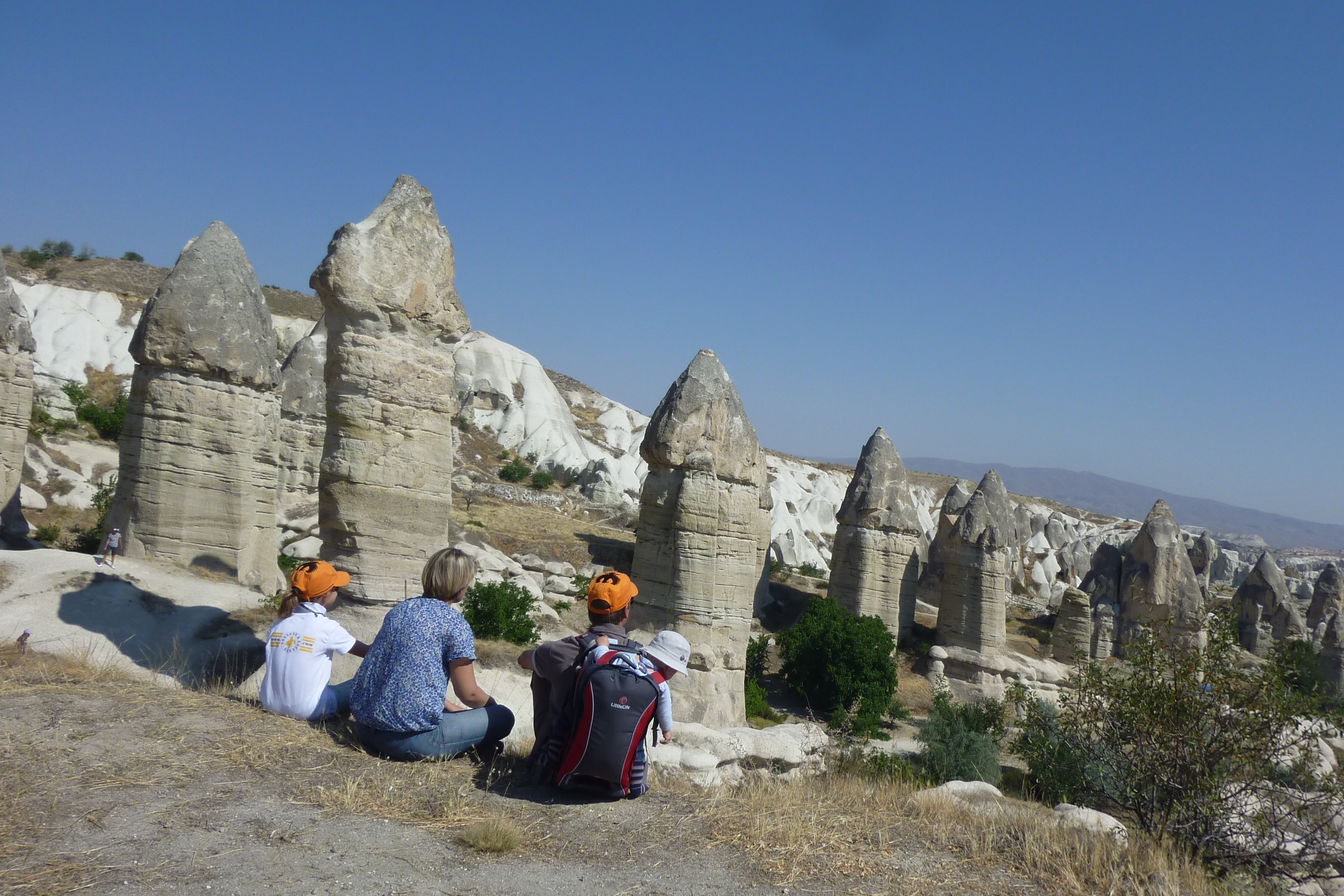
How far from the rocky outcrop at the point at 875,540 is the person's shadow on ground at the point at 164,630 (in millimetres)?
11735

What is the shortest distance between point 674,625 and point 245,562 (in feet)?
16.9

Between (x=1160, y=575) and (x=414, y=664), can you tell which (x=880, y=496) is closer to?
(x=1160, y=575)

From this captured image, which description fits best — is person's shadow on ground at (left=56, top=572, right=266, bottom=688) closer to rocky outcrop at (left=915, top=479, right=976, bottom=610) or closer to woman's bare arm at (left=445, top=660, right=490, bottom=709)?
woman's bare arm at (left=445, top=660, right=490, bottom=709)

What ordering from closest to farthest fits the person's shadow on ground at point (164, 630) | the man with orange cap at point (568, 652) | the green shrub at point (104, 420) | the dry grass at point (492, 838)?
the dry grass at point (492, 838) < the man with orange cap at point (568, 652) < the person's shadow on ground at point (164, 630) < the green shrub at point (104, 420)

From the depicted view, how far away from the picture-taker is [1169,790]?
519 cm

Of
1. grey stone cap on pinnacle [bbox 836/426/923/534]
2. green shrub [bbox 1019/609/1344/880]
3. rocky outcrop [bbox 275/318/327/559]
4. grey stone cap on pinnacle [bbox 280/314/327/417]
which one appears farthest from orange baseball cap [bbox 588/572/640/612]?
grey stone cap on pinnacle [bbox 836/426/923/534]

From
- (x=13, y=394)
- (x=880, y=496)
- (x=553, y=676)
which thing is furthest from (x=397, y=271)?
(x=880, y=496)

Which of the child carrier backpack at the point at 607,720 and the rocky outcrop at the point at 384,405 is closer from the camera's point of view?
the child carrier backpack at the point at 607,720

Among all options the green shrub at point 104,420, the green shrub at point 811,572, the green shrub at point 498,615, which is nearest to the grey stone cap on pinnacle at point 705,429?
the green shrub at point 498,615

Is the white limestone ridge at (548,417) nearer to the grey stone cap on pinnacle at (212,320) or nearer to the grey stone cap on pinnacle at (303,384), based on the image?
the grey stone cap on pinnacle at (303,384)

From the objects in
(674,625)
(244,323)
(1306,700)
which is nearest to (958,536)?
(674,625)

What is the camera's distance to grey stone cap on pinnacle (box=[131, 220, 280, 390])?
30.4 ft

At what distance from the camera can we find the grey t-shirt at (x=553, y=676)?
13.3 ft

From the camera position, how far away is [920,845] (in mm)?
4090
